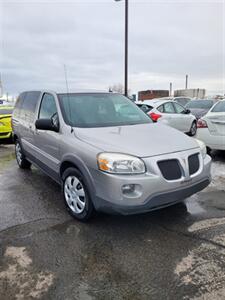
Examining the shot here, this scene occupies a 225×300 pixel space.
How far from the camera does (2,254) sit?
2.56 m

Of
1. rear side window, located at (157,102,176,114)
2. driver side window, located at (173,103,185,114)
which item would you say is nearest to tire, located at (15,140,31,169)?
rear side window, located at (157,102,176,114)

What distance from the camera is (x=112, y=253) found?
2549 mm

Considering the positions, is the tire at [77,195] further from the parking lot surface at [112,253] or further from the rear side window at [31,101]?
the rear side window at [31,101]

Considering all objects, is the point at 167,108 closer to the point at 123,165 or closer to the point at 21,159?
the point at 21,159

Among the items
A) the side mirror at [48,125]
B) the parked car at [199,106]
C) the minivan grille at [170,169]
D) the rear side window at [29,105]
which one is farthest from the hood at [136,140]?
the parked car at [199,106]

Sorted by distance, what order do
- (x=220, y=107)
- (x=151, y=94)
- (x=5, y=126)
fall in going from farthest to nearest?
1. (x=151, y=94)
2. (x=5, y=126)
3. (x=220, y=107)

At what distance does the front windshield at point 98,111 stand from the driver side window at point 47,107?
198mm

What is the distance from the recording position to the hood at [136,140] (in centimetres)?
272

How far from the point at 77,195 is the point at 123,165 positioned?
931 millimetres

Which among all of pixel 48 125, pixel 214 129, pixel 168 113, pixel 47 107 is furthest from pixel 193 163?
pixel 168 113

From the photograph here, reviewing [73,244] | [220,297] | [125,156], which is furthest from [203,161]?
[73,244]

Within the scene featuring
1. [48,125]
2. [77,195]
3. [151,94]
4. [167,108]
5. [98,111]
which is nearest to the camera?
[77,195]

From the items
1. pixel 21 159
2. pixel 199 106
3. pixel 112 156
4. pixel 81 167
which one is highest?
pixel 199 106

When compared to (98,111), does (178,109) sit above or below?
above
